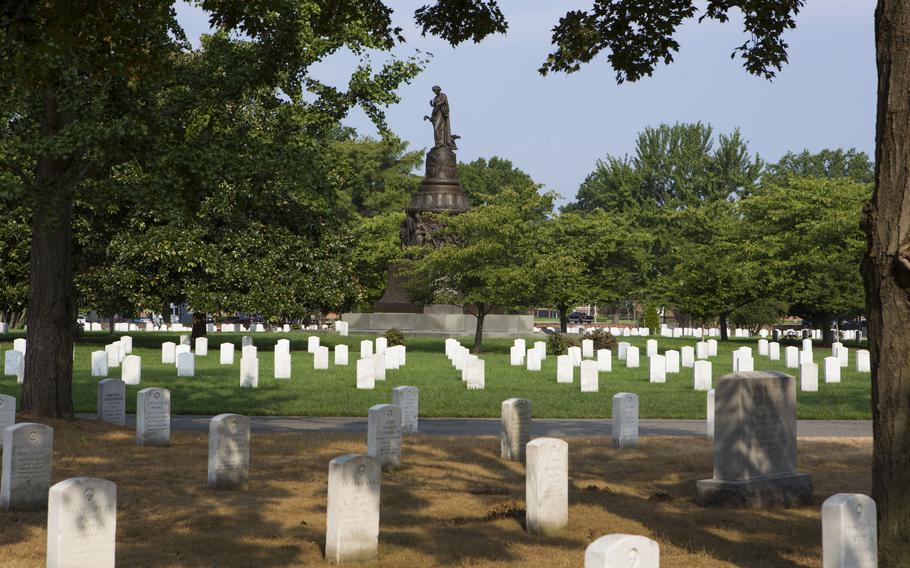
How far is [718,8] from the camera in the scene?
47.8 ft

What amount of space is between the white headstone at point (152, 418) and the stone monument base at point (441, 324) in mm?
33016

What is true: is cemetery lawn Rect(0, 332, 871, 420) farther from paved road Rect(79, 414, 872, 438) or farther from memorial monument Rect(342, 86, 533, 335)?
memorial monument Rect(342, 86, 533, 335)

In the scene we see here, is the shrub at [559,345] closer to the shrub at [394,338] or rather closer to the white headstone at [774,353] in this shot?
the shrub at [394,338]

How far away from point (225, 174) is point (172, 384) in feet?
31.4

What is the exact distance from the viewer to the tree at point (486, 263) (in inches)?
1570

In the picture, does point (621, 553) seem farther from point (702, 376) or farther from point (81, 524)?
point (702, 376)

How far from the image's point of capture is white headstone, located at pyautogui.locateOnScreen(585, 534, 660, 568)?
5398 millimetres

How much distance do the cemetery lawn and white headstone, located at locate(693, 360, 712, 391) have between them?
0.50 m

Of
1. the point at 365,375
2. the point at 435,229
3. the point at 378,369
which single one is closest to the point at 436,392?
the point at 365,375

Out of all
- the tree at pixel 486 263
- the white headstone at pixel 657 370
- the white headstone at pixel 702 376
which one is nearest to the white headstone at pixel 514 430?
the white headstone at pixel 702 376

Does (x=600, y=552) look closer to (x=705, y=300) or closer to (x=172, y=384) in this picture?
(x=172, y=384)

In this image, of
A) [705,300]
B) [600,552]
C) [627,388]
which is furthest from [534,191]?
[600,552]

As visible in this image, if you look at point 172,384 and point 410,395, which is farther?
point 172,384

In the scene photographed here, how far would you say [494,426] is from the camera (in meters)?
18.2
